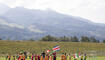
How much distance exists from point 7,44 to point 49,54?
182 feet

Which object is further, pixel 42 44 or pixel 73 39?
pixel 73 39

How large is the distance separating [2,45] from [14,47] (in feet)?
16.4

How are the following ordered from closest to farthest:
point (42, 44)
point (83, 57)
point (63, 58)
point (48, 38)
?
point (63, 58)
point (83, 57)
point (42, 44)
point (48, 38)

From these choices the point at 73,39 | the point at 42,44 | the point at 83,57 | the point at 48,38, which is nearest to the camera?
the point at 83,57

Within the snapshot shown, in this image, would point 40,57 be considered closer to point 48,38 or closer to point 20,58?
point 20,58

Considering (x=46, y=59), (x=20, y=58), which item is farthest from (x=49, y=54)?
(x=20, y=58)

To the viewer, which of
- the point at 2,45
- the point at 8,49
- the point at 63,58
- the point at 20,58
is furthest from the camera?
the point at 2,45

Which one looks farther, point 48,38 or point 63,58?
point 48,38

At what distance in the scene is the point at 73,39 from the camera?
148500mm

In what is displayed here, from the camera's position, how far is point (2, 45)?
262ft

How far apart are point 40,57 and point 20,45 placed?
174 ft

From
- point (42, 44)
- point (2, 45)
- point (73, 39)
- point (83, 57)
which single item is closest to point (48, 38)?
point (73, 39)

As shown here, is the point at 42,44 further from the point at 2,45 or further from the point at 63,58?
the point at 63,58

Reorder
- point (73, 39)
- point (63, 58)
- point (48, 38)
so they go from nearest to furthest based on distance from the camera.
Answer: point (63, 58) → point (48, 38) → point (73, 39)
